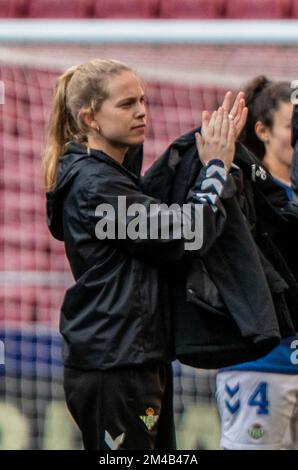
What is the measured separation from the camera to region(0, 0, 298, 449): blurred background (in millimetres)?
4406

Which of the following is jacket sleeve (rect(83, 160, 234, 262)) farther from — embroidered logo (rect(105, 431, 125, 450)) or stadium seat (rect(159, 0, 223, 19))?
stadium seat (rect(159, 0, 223, 19))

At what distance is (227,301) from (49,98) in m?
2.36

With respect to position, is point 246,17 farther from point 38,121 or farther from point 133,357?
point 133,357

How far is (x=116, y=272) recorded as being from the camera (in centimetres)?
328

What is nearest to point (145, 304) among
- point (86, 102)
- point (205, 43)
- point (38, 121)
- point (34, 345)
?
point (86, 102)

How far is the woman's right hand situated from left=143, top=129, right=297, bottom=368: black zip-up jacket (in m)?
0.07

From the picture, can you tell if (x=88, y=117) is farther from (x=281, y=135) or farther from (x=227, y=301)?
(x=281, y=135)

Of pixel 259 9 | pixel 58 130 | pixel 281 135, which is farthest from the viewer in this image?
pixel 259 9

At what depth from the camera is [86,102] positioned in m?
3.48

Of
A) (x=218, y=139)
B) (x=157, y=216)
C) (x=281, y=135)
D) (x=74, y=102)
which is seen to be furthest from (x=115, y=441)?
(x=281, y=135)

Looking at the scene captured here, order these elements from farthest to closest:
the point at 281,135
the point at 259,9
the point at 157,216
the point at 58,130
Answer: the point at 259,9 → the point at 281,135 → the point at 58,130 → the point at 157,216

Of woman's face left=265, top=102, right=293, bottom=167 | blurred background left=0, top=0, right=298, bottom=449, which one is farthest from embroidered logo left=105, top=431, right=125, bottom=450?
blurred background left=0, top=0, right=298, bottom=449

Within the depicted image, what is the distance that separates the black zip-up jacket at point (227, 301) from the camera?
127 inches

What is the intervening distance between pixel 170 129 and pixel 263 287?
2144mm
